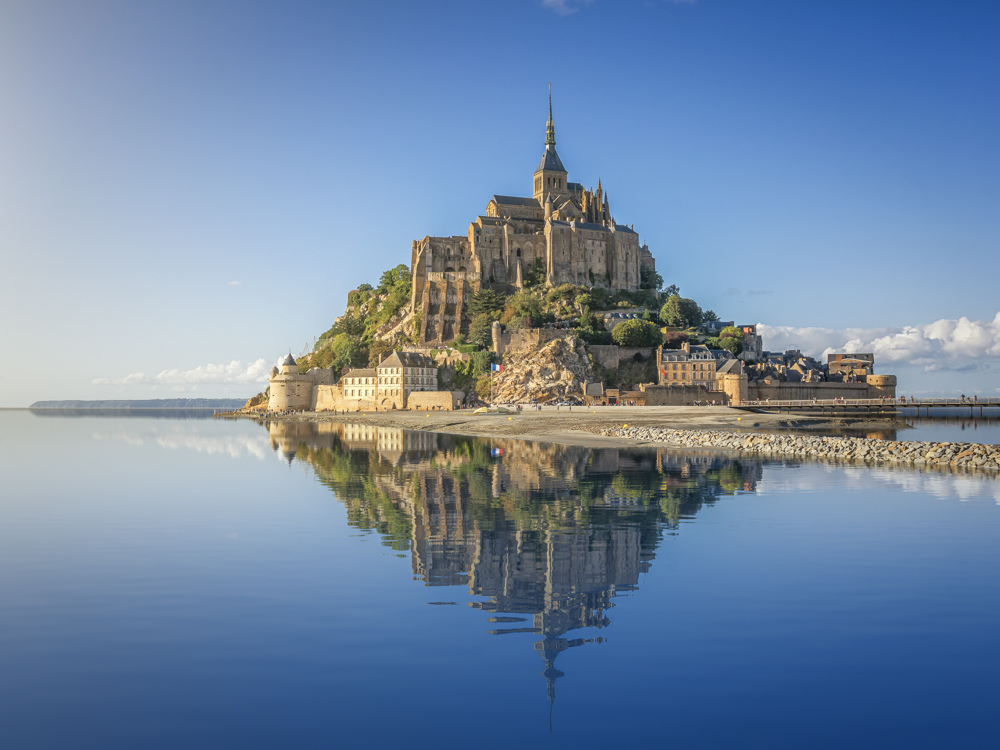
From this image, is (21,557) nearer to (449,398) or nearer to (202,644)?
(202,644)

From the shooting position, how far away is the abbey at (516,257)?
80000 mm

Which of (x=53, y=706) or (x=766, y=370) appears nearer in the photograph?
(x=53, y=706)

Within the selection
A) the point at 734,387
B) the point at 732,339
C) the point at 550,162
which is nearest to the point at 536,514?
the point at 734,387

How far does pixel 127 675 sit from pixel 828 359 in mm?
84519

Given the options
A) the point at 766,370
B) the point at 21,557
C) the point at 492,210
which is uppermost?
the point at 492,210

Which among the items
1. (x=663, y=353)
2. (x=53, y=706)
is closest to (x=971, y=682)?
(x=53, y=706)

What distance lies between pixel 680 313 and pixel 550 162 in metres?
27.8

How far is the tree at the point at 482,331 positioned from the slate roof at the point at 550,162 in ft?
84.9

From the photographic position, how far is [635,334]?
228 ft

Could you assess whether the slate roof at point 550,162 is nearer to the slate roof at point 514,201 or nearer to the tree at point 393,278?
the slate roof at point 514,201

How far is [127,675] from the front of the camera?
7645 mm

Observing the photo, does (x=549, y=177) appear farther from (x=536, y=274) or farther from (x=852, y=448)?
(x=852, y=448)

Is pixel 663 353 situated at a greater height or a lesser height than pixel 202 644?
greater

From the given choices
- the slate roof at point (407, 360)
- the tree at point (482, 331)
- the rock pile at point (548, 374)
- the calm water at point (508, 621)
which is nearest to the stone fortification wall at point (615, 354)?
the rock pile at point (548, 374)
